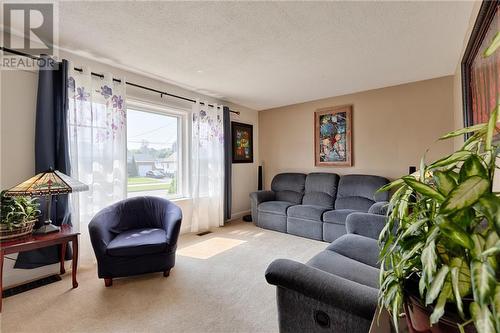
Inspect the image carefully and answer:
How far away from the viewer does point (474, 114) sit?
1905mm

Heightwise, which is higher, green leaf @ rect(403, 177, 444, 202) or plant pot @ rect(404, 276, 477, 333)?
green leaf @ rect(403, 177, 444, 202)

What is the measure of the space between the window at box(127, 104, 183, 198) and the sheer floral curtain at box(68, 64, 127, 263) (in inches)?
15.3

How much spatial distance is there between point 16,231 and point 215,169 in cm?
263

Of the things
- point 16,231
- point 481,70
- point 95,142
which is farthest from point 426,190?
point 95,142

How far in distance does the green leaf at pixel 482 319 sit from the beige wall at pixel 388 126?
3683mm

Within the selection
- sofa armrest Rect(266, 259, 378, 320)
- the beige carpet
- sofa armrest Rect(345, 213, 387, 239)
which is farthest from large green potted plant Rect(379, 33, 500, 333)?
sofa armrest Rect(345, 213, 387, 239)

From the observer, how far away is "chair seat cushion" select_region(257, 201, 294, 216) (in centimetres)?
385

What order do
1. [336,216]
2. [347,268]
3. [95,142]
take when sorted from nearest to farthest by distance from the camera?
[347,268]
[95,142]
[336,216]

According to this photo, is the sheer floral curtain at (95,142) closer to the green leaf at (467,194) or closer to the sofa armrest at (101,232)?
the sofa armrest at (101,232)

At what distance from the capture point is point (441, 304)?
45 cm

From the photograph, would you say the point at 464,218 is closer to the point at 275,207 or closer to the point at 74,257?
the point at 74,257

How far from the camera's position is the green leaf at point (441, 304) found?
44 cm

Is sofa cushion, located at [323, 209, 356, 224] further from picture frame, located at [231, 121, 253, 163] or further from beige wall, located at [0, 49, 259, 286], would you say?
beige wall, located at [0, 49, 259, 286]

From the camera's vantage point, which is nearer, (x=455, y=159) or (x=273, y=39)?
(x=455, y=159)
